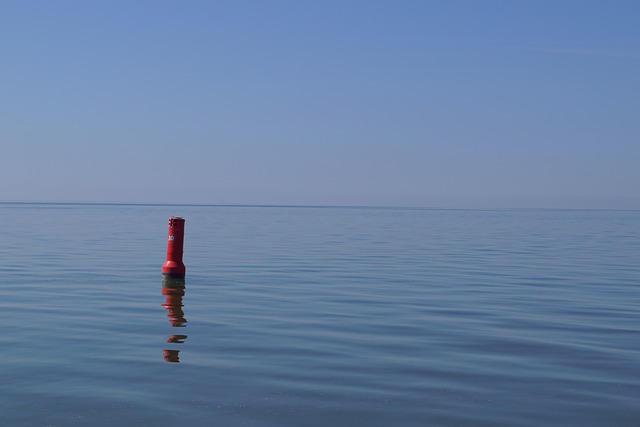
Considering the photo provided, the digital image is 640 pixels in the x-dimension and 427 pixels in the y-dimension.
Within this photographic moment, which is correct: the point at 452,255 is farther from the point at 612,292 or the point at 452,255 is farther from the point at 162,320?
the point at 162,320

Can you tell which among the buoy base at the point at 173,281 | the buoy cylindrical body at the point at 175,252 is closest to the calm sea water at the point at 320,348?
the buoy base at the point at 173,281

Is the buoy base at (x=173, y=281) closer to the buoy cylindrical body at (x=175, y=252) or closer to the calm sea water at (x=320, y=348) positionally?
the buoy cylindrical body at (x=175, y=252)

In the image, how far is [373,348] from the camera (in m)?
12.2

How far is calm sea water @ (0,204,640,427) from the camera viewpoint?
8.52 meters

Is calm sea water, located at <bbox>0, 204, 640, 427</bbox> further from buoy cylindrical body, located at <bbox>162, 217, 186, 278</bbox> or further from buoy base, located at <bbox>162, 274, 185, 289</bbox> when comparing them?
buoy cylindrical body, located at <bbox>162, 217, 186, 278</bbox>

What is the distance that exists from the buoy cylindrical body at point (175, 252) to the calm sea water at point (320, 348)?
33.5 inches

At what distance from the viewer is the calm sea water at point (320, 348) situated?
8516 mm

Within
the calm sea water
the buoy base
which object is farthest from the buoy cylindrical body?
the calm sea water

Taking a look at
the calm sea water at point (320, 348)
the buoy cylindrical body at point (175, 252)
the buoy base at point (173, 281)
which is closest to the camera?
the calm sea water at point (320, 348)

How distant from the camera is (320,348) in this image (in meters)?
12.2

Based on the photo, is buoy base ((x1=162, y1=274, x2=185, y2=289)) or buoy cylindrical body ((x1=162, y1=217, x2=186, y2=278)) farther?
buoy cylindrical body ((x1=162, y1=217, x2=186, y2=278))

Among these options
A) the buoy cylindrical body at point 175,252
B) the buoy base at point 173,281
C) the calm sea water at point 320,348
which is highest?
the buoy cylindrical body at point 175,252

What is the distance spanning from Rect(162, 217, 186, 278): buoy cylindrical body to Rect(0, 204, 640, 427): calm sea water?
2.79ft

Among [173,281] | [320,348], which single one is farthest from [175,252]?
[320,348]
